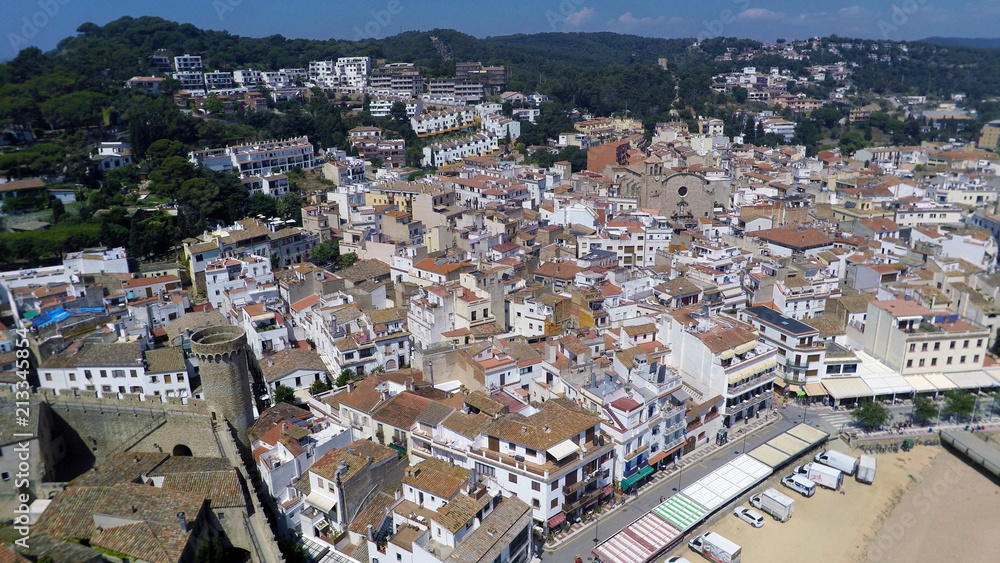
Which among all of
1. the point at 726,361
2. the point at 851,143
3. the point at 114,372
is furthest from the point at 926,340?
the point at 851,143

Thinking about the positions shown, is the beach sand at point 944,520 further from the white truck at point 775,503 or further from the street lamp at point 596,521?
the street lamp at point 596,521

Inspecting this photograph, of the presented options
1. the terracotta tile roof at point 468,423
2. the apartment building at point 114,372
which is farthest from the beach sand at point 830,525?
the apartment building at point 114,372

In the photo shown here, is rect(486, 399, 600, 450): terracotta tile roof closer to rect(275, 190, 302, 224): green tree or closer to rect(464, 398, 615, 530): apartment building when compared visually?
rect(464, 398, 615, 530): apartment building

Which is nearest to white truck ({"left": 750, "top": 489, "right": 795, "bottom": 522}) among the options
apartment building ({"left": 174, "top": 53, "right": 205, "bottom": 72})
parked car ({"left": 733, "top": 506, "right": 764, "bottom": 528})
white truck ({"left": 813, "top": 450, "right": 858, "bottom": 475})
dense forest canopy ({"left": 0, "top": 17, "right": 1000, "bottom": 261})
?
parked car ({"left": 733, "top": 506, "right": 764, "bottom": 528})

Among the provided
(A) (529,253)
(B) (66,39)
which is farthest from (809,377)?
(B) (66,39)

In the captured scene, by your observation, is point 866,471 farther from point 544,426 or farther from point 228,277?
point 228,277
